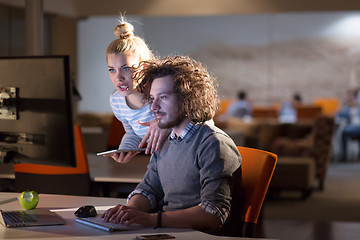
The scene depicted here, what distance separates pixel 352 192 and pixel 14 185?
237 inches

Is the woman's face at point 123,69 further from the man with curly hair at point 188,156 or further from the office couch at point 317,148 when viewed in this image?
the office couch at point 317,148

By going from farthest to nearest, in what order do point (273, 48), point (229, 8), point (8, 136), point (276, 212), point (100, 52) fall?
1. point (273, 48)
2. point (100, 52)
3. point (229, 8)
4. point (276, 212)
5. point (8, 136)

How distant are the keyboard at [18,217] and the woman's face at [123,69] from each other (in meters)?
0.70

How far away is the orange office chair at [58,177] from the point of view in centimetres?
380

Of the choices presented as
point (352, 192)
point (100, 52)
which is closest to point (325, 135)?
point (352, 192)

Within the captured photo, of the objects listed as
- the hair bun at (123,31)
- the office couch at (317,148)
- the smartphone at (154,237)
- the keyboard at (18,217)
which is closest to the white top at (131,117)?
the hair bun at (123,31)

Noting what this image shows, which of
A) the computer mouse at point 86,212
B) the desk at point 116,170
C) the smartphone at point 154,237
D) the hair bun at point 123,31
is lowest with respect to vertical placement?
the desk at point 116,170

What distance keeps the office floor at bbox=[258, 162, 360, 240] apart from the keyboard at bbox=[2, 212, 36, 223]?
317 centimetres

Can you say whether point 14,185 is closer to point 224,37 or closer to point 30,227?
point 30,227

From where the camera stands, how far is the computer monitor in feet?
6.93

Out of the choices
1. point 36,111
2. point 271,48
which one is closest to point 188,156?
point 36,111

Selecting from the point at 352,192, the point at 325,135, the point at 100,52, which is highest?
the point at 100,52

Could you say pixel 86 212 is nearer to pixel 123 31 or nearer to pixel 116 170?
pixel 123 31

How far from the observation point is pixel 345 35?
13.0 metres
